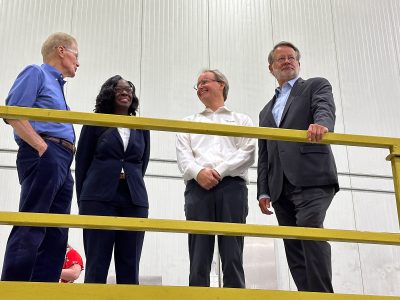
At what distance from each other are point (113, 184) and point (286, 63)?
128 centimetres

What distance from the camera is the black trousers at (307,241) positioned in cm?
282

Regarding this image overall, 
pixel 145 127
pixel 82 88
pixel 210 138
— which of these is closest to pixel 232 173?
pixel 210 138

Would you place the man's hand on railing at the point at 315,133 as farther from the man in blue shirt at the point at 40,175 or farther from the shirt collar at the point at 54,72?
the shirt collar at the point at 54,72

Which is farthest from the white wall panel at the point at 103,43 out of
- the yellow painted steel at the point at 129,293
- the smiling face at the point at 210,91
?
the yellow painted steel at the point at 129,293

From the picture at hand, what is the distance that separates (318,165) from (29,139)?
1.53 meters

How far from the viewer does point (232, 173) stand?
321cm

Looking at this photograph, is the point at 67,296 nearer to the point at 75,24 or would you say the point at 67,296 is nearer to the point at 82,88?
the point at 82,88

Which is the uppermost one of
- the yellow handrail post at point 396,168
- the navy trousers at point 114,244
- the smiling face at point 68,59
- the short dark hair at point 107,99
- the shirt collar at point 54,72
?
the smiling face at point 68,59

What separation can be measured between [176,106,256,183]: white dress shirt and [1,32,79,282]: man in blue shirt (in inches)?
27.8

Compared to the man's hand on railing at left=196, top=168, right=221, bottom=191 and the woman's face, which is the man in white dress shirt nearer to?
the man's hand on railing at left=196, top=168, right=221, bottom=191

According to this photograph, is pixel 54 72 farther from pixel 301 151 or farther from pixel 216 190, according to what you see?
pixel 301 151

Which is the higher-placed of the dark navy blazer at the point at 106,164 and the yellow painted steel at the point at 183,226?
the dark navy blazer at the point at 106,164

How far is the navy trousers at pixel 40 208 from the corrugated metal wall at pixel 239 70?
3696 mm

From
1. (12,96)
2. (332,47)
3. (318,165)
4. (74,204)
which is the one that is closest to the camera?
(12,96)
